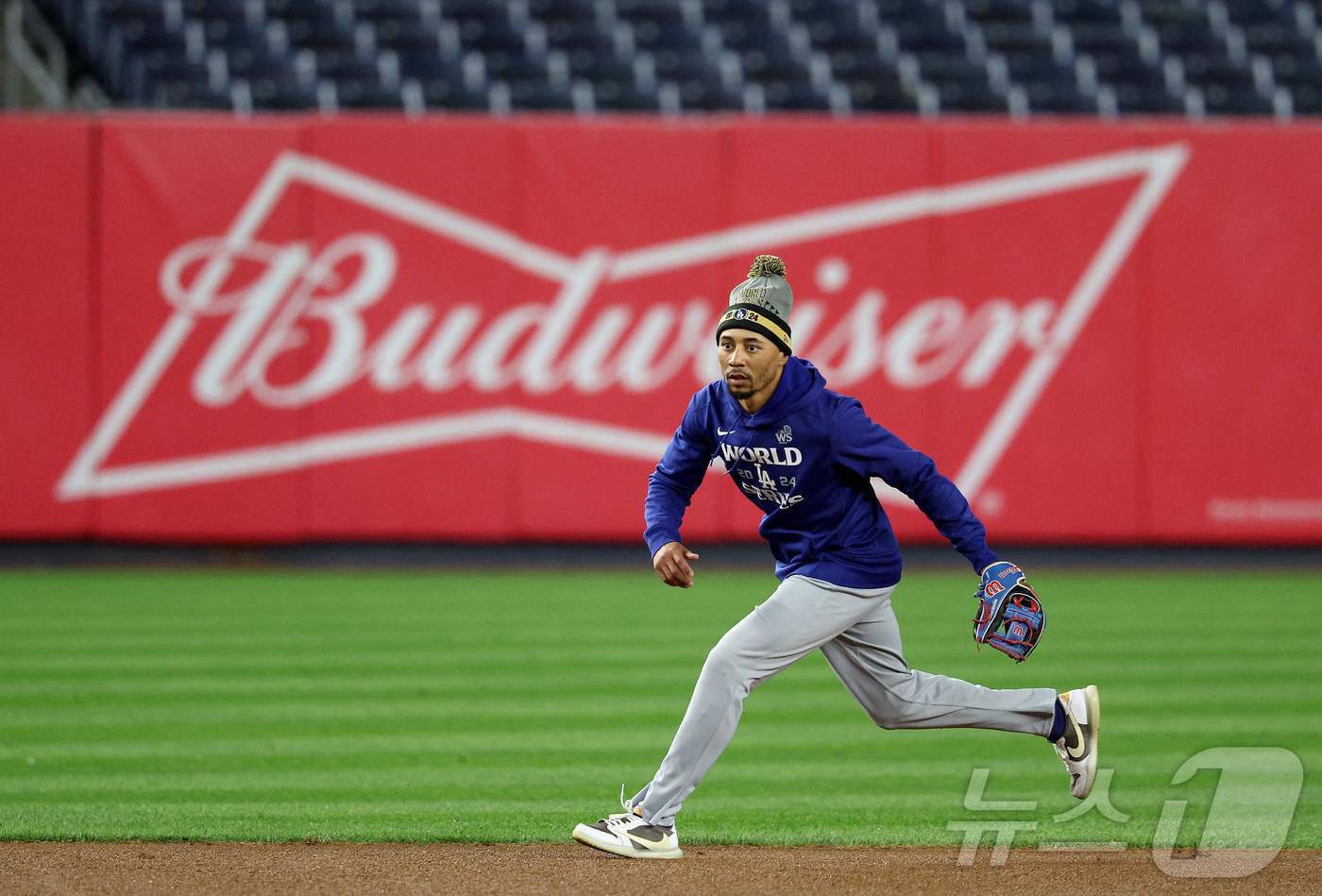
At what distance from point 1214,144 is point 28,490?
10361 mm

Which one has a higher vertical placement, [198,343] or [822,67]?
[822,67]

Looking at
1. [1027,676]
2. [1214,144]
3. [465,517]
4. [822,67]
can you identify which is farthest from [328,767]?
[822,67]

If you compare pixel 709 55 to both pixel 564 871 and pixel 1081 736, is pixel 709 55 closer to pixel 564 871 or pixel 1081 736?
pixel 1081 736

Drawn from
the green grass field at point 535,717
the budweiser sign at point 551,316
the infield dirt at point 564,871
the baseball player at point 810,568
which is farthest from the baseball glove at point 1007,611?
the budweiser sign at point 551,316

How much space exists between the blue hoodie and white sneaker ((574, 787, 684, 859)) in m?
0.85

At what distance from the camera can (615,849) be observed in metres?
5.05

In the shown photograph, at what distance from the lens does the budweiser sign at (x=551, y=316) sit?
14.0m

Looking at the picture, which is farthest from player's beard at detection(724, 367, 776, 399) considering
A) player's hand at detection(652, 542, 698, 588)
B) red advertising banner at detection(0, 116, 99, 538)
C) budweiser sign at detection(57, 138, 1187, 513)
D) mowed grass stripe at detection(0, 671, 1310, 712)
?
red advertising banner at detection(0, 116, 99, 538)

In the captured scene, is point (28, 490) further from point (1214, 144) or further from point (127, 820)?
point (1214, 144)

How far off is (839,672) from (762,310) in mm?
1206

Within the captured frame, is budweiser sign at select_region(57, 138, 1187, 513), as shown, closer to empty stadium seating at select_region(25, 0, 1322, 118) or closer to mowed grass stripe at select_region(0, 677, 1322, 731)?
empty stadium seating at select_region(25, 0, 1322, 118)

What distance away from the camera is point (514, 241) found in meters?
14.2

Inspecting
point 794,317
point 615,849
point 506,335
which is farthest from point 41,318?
point 615,849

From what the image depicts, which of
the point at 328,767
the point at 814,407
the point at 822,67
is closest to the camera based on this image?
the point at 814,407
